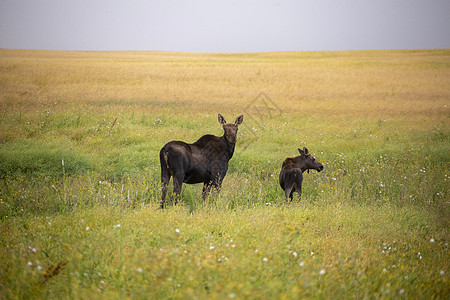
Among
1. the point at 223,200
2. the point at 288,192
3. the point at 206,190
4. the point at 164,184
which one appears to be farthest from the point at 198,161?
the point at 288,192

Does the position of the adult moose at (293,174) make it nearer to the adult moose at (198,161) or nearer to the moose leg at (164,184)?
the adult moose at (198,161)

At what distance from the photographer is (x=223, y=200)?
331 inches

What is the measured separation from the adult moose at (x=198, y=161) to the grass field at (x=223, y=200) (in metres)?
0.63

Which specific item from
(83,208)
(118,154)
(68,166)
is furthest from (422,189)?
(68,166)

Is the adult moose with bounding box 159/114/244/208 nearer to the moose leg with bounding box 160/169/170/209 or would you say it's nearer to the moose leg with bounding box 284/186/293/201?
the moose leg with bounding box 160/169/170/209

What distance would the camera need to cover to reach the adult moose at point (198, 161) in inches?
301

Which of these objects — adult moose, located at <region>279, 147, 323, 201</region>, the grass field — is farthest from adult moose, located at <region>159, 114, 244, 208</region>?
adult moose, located at <region>279, 147, 323, 201</region>

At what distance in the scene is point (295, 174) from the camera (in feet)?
28.9

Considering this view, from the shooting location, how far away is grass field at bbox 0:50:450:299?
445 centimetres

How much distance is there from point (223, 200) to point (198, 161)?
1.19 metres

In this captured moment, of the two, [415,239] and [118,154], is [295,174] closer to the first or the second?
[415,239]

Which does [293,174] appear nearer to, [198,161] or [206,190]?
[206,190]

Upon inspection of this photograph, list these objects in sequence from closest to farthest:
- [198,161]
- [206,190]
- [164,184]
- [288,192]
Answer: [164,184]
[198,161]
[206,190]
[288,192]

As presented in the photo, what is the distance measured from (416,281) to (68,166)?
32.8 ft
